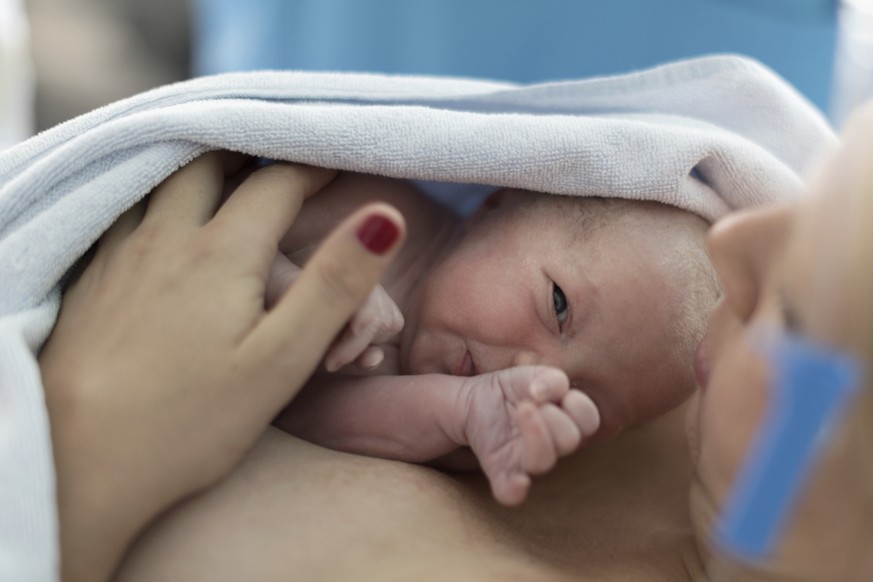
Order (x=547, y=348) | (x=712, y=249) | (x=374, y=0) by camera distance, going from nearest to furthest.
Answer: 1. (x=712, y=249)
2. (x=547, y=348)
3. (x=374, y=0)

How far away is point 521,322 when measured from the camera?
87 centimetres

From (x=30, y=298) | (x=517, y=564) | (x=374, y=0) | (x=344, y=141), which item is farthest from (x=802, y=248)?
Answer: (x=374, y=0)

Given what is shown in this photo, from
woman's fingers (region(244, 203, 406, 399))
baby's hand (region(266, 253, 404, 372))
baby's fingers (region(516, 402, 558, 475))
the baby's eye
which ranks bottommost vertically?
the baby's eye

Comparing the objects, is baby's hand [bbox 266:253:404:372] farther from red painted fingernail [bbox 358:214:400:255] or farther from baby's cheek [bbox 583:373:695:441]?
baby's cheek [bbox 583:373:695:441]

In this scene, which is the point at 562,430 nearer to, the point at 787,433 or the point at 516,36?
the point at 787,433

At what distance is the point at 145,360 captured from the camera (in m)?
0.69

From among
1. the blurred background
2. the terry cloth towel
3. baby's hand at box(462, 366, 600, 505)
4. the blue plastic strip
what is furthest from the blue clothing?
the blue plastic strip

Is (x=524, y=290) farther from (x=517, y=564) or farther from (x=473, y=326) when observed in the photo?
(x=517, y=564)

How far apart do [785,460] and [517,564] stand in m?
0.37

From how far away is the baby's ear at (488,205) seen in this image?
1032mm

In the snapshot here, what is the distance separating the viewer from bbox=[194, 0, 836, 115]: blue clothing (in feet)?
5.18

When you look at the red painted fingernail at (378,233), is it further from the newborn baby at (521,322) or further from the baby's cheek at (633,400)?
the baby's cheek at (633,400)

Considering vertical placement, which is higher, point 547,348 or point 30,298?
point 30,298

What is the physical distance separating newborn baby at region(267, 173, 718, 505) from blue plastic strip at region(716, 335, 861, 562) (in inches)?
14.4
